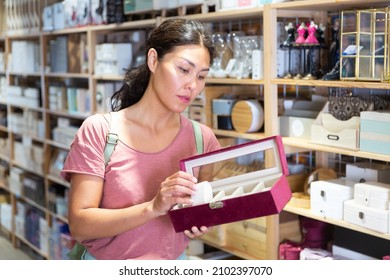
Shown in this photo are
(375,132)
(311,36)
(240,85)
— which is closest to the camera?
(375,132)

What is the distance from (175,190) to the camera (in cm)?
125

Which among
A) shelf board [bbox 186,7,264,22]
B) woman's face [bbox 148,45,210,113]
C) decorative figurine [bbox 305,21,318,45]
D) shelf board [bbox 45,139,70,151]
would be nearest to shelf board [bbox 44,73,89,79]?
shelf board [bbox 45,139,70,151]

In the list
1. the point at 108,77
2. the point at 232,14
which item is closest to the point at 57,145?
the point at 108,77

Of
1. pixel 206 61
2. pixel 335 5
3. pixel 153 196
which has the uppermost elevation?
pixel 335 5

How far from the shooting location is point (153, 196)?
56.5 inches

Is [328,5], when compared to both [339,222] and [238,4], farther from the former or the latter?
[339,222]

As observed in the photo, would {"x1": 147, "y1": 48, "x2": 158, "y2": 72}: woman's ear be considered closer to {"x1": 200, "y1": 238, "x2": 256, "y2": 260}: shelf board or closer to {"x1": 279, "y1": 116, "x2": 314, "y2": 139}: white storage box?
{"x1": 279, "y1": 116, "x2": 314, "y2": 139}: white storage box

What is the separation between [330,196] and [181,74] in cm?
100

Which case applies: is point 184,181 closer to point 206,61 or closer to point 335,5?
point 206,61

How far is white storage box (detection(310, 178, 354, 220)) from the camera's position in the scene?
2.14 meters

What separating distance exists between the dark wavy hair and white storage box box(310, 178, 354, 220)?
0.91m

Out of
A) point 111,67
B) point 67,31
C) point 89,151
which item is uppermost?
point 67,31
